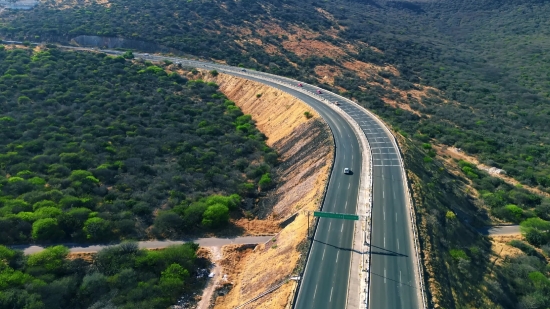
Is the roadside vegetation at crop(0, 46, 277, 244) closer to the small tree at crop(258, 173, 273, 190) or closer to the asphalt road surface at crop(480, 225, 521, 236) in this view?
the small tree at crop(258, 173, 273, 190)

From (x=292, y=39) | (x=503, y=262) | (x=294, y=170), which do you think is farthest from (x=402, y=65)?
(x=503, y=262)

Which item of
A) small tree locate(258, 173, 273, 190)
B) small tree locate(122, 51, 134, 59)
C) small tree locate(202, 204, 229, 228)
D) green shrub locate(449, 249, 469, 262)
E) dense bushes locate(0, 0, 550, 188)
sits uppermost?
dense bushes locate(0, 0, 550, 188)

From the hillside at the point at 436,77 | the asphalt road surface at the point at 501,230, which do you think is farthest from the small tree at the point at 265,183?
the asphalt road surface at the point at 501,230

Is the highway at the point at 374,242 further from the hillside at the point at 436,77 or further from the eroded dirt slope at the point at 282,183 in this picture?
the hillside at the point at 436,77

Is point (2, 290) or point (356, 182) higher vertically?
point (356, 182)

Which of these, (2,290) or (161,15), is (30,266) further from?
(161,15)

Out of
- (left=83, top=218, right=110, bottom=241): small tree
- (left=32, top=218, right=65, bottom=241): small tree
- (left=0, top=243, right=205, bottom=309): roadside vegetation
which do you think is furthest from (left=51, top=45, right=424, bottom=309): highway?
(left=32, top=218, right=65, bottom=241): small tree
